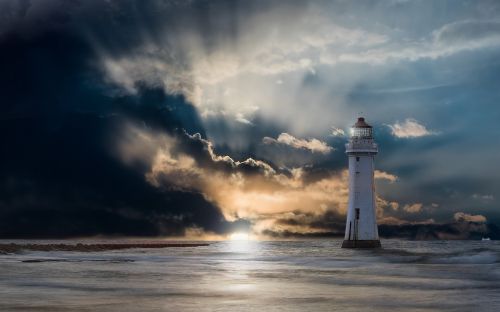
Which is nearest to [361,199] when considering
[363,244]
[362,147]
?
A: [363,244]

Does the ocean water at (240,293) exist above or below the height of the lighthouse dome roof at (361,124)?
below

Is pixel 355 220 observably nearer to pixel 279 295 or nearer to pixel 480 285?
pixel 480 285

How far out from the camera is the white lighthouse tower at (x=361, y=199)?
69.8 meters

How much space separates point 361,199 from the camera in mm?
69625

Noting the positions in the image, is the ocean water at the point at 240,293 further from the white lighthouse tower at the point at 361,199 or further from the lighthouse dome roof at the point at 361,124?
the lighthouse dome roof at the point at 361,124

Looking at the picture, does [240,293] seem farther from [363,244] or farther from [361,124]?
[361,124]

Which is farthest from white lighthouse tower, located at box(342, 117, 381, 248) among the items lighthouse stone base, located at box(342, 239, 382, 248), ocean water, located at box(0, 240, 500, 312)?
ocean water, located at box(0, 240, 500, 312)

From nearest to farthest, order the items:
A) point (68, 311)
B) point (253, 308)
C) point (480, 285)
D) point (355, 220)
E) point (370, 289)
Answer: point (68, 311), point (253, 308), point (370, 289), point (480, 285), point (355, 220)

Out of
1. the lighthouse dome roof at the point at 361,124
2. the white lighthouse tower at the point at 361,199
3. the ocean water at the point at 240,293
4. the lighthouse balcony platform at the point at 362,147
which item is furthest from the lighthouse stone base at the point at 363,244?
the ocean water at the point at 240,293

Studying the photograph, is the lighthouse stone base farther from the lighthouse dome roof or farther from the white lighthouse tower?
the lighthouse dome roof

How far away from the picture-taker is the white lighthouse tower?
69750 millimetres

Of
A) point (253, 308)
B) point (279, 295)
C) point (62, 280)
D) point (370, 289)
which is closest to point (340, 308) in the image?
point (253, 308)

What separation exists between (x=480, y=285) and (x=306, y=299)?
416 inches

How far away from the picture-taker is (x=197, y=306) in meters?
20.0
